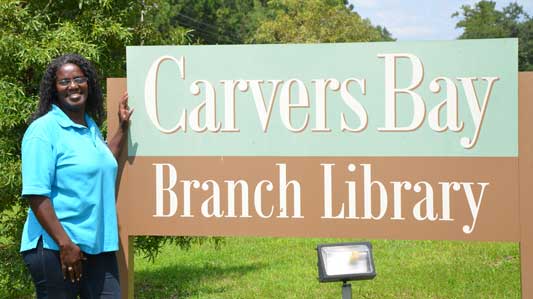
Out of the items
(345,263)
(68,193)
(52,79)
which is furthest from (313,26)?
(68,193)

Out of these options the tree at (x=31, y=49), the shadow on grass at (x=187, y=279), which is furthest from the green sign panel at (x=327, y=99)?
the shadow on grass at (x=187, y=279)

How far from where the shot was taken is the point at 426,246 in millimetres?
8117

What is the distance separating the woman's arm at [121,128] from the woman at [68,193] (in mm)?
365

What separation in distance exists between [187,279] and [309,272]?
1168 millimetres

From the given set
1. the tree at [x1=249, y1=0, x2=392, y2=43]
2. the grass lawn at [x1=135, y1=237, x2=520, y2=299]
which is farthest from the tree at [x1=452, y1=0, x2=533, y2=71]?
the grass lawn at [x1=135, y1=237, x2=520, y2=299]

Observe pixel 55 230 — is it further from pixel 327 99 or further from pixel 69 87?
pixel 327 99

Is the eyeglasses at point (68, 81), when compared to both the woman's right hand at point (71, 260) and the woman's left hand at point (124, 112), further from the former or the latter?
the woman's right hand at point (71, 260)

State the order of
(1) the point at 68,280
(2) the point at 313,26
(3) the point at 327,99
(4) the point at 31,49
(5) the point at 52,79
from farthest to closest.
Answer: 1. (2) the point at 313,26
2. (4) the point at 31,49
3. (3) the point at 327,99
4. (5) the point at 52,79
5. (1) the point at 68,280

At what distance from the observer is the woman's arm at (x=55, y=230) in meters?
2.93

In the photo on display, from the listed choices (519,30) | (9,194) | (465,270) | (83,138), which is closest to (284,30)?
(465,270)

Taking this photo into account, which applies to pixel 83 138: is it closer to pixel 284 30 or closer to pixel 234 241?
pixel 234 241

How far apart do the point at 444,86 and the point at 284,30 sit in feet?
76.6

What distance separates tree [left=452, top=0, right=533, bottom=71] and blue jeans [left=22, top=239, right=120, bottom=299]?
57.3 meters

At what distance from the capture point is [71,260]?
2.96m
